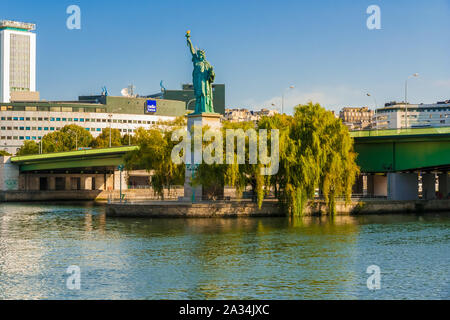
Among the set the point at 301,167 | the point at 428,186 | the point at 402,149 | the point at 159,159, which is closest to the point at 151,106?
the point at 428,186

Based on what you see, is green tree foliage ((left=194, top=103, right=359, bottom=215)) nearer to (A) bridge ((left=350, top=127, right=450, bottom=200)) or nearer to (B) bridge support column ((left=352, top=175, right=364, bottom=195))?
(A) bridge ((left=350, top=127, right=450, bottom=200))

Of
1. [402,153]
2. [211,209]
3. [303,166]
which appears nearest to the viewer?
[303,166]

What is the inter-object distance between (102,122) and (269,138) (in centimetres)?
10790

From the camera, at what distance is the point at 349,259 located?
36.5 meters

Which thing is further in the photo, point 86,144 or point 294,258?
point 86,144

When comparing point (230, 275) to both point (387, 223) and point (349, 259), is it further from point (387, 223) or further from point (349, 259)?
point (387, 223)

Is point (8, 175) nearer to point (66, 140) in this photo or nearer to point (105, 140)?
point (66, 140)

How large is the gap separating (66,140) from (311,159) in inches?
3216

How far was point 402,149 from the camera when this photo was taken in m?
64.3

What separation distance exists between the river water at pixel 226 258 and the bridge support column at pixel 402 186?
10.5m

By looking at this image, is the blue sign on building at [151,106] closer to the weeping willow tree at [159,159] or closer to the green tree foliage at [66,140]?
the green tree foliage at [66,140]

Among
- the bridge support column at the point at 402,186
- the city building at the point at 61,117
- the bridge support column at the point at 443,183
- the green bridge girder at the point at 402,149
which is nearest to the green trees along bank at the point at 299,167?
the green bridge girder at the point at 402,149

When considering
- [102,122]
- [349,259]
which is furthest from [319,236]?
[102,122]

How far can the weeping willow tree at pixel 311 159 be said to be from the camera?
2202 inches
